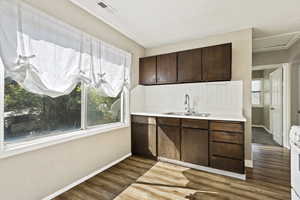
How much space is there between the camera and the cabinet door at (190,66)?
2857 millimetres

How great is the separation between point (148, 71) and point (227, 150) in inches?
86.0

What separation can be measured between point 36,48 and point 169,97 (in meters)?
2.57

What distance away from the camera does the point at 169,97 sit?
349 centimetres

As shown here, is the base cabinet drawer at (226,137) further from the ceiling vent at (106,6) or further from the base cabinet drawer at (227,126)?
the ceiling vent at (106,6)

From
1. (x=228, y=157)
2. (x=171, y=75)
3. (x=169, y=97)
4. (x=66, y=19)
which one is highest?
(x=66, y=19)

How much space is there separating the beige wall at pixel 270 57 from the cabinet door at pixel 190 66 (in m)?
2.47

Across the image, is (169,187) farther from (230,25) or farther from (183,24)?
(230,25)

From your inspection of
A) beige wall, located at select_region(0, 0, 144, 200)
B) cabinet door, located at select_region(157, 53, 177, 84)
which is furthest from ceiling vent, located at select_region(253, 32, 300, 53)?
beige wall, located at select_region(0, 0, 144, 200)

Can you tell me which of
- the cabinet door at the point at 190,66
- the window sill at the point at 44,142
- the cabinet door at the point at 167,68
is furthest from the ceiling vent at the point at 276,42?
the window sill at the point at 44,142

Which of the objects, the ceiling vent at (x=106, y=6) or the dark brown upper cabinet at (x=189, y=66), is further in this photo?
the dark brown upper cabinet at (x=189, y=66)

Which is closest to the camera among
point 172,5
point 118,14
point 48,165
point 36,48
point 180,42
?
point 36,48

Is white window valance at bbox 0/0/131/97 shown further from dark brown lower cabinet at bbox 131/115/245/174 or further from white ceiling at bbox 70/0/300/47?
dark brown lower cabinet at bbox 131/115/245/174

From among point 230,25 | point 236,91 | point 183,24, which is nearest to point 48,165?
point 183,24

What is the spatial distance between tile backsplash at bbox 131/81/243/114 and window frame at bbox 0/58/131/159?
252mm
